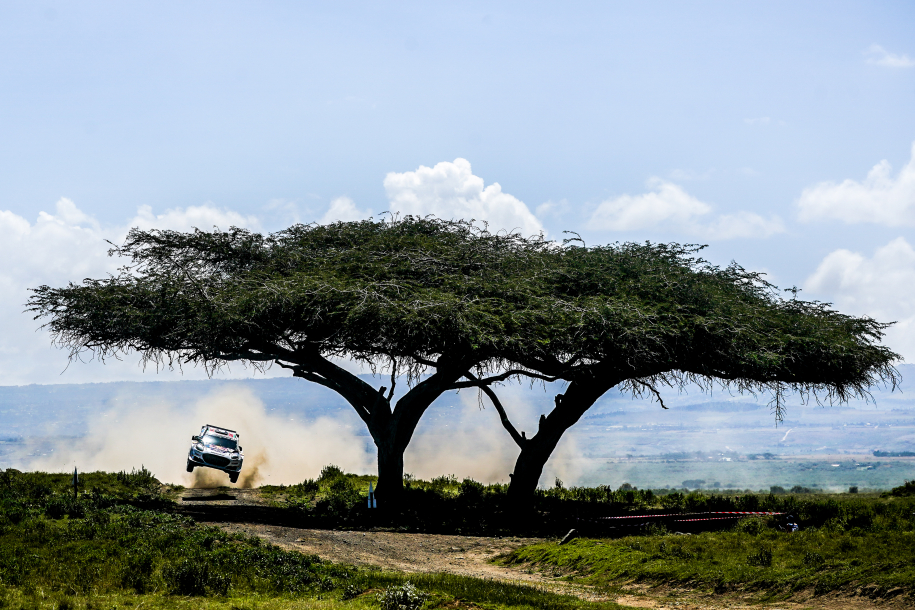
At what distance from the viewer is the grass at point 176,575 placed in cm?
1215

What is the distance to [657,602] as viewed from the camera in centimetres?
1393

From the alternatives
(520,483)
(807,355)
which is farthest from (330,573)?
(807,355)

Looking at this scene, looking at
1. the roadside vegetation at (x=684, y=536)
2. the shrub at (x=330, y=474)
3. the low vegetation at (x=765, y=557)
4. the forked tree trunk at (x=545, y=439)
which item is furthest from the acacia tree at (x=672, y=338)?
the shrub at (x=330, y=474)

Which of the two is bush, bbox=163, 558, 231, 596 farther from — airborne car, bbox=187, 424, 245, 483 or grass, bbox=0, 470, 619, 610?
airborne car, bbox=187, 424, 245, 483

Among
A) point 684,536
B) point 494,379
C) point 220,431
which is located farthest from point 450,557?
point 220,431

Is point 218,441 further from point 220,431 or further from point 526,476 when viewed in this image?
point 526,476

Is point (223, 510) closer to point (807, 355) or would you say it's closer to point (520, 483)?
point (520, 483)

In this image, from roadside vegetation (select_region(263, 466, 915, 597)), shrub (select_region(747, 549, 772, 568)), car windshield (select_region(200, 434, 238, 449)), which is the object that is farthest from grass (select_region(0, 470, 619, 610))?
car windshield (select_region(200, 434, 238, 449))

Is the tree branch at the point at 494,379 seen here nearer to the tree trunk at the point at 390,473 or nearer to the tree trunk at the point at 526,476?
the tree trunk at the point at 526,476

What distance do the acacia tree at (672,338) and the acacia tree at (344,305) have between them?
123 cm

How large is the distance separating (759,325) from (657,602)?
12721mm

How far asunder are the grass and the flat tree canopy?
7.33 meters

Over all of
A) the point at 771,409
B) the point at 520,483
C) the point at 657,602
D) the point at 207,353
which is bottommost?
the point at 657,602

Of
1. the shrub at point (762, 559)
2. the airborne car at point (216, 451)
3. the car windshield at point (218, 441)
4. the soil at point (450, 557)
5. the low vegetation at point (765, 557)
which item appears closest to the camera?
the soil at point (450, 557)
